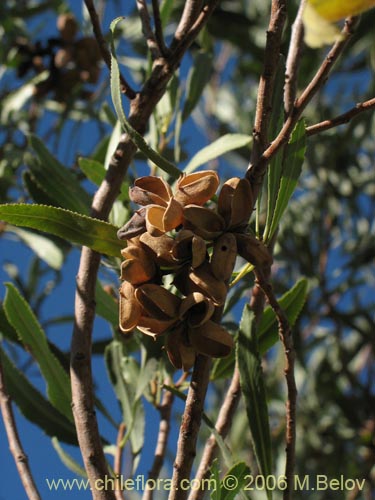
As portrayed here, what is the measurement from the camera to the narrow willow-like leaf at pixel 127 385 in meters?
1.21

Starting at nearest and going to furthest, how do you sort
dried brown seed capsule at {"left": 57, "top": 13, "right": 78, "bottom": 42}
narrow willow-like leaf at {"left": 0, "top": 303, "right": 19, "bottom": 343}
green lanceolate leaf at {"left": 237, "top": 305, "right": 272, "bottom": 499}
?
1. green lanceolate leaf at {"left": 237, "top": 305, "right": 272, "bottom": 499}
2. narrow willow-like leaf at {"left": 0, "top": 303, "right": 19, "bottom": 343}
3. dried brown seed capsule at {"left": 57, "top": 13, "right": 78, "bottom": 42}

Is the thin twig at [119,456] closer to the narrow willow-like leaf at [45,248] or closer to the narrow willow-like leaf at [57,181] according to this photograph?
the narrow willow-like leaf at [57,181]

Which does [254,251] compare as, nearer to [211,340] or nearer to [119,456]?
[211,340]

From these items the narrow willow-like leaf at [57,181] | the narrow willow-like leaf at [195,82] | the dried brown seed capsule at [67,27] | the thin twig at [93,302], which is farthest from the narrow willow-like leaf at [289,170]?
the dried brown seed capsule at [67,27]

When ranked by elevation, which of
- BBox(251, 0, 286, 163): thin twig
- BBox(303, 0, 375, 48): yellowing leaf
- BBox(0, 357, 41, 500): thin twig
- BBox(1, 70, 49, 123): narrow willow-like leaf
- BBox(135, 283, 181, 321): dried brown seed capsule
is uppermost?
BBox(1, 70, 49, 123): narrow willow-like leaf

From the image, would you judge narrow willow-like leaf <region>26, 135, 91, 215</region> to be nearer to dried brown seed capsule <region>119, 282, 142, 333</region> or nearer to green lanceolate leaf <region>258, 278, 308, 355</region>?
green lanceolate leaf <region>258, 278, 308, 355</region>

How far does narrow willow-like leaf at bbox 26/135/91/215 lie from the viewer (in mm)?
1263

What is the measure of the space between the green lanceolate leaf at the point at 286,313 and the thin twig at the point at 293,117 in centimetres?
34

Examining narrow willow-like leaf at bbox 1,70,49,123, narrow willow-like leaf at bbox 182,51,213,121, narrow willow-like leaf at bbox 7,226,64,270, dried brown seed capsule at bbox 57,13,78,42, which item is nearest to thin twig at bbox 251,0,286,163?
narrow willow-like leaf at bbox 182,51,213,121

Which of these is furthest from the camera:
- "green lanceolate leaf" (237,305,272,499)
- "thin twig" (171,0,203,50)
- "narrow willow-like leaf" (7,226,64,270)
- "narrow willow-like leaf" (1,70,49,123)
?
"narrow willow-like leaf" (1,70,49,123)

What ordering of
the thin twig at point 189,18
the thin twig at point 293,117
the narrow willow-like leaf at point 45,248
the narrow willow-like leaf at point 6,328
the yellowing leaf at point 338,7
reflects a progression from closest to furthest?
the yellowing leaf at point 338,7, the thin twig at point 293,117, the thin twig at point 189,18, the narrow willow-like leaf at point 6,328, the narrow willow-like leaf at point 45,248

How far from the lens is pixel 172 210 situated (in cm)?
73

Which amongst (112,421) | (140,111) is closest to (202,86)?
(140,111)

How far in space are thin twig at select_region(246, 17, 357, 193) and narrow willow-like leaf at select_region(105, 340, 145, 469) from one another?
0.54m
